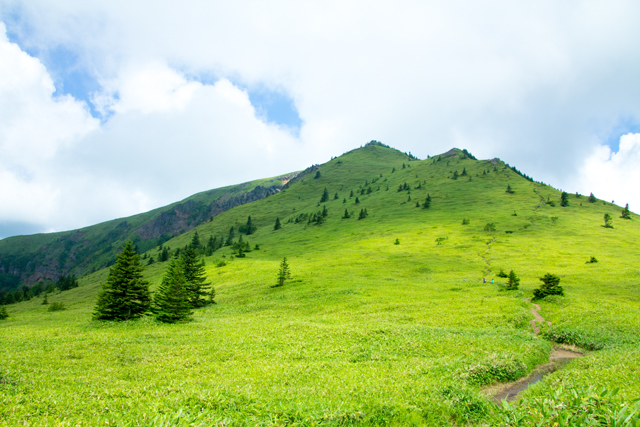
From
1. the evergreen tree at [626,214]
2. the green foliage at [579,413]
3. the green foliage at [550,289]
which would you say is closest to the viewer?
the green foliage at [579,413]

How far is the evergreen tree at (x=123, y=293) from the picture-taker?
38906 mm

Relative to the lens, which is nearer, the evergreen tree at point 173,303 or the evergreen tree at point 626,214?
the evergreen tree at point 173,303

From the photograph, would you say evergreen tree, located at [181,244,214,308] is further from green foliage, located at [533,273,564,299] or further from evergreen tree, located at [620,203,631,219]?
evergreen tree, located at [620,203,631,219]

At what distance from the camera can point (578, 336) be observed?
29938mm

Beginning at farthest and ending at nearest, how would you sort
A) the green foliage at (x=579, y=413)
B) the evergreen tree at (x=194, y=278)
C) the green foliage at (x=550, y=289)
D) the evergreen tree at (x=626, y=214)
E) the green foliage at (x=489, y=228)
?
the evergreen tree at (x=626, y=214) < the green foliage at (x=489, y=228) < the evergreen tree at (x=194, y=278) < the green foliage at (x=550, y=289) < the green foliage at (x=579, y=413)

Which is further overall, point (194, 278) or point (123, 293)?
point (194, 278)

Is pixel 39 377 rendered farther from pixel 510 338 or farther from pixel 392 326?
pixel 510 338

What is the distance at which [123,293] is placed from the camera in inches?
1548

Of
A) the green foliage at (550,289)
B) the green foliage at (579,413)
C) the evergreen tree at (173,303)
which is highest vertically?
the green foliage at (579,413)

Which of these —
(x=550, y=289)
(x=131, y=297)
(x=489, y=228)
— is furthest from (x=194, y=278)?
(x=489, y=228)

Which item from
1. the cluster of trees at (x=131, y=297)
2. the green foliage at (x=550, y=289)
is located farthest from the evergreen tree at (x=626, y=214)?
the cluster of trees at (x=131, y=297)

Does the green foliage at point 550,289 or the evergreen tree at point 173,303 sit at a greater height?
the evergreen tree at point 173,303

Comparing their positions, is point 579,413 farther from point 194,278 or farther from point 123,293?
point 194,278

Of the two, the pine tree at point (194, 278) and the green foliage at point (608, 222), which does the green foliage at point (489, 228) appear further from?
the pine tree at point (194, 278)
